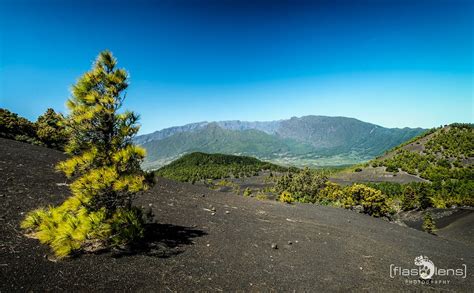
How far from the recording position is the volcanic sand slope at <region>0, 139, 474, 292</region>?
5668 mm

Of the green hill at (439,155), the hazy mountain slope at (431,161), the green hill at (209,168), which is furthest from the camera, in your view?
the green hill at (209,168)

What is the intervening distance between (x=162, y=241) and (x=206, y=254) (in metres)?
1.56

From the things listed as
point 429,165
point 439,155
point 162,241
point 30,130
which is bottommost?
point 429,165

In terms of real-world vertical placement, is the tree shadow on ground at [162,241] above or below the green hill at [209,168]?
above

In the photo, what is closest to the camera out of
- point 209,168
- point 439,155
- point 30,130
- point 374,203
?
point 374,203

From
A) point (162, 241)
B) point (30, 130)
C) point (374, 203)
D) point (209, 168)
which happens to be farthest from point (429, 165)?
point (30, 130)

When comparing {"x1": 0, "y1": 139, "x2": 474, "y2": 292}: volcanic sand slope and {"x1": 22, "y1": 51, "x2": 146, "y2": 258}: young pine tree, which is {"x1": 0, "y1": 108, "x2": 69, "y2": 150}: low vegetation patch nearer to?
{"x1": 0, "y1": 139, "x2": 474, "y2": 292}: volcanic sand slope

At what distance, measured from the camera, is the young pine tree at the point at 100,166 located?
680 cm

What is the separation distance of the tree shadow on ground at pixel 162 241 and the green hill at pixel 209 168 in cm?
8610

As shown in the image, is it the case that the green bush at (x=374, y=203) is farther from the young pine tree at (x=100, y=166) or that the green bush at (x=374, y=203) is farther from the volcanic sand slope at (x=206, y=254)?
the young pine tree at (x=100, y=166)

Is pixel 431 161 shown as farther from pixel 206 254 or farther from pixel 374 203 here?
pixel 206 254

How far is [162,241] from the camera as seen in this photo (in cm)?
820

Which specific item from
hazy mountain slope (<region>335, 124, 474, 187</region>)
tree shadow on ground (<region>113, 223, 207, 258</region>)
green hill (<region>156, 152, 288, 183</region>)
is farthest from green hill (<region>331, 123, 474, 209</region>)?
tree shadow on ground (<region>113, 223, 207, 258</region>)

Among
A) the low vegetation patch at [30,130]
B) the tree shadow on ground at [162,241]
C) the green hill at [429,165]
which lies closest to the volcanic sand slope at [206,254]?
the tree shadow on ground at [162,241]
